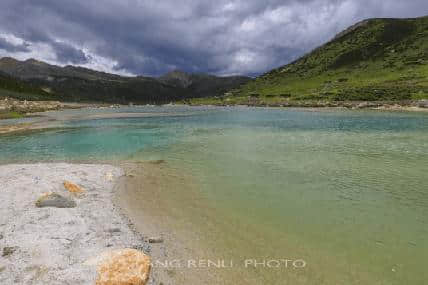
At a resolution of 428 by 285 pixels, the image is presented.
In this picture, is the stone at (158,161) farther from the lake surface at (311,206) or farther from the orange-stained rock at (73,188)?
the orange-stained rock at (73,188)

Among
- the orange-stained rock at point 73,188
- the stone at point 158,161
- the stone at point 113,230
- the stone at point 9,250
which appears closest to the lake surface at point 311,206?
the stone at point 158,161

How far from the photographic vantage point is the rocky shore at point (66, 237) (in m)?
8.96

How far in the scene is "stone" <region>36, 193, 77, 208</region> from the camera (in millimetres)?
14547

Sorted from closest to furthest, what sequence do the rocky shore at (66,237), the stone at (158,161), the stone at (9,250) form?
1. the rocky shore at (66,237)
2. the stone at (9,250)
3. the stone at (158,161)

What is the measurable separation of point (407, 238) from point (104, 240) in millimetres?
12939

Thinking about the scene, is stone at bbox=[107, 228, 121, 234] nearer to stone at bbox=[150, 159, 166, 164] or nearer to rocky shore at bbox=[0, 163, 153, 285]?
rocky shore at bbox=[0, 163, 153, 285]

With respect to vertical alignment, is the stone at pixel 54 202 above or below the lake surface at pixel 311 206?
above

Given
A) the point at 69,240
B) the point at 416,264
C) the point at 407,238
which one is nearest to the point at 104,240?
the point at 69,240

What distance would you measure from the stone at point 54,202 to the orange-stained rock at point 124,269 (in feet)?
20.9

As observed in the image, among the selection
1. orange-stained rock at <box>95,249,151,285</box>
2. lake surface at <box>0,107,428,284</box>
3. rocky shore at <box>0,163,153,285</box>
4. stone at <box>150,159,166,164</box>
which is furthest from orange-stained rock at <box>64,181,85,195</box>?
stone at <box>150,159,166,164</box>

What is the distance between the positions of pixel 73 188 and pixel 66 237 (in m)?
6.79

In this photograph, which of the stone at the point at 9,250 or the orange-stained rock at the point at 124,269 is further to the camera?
the stone at the point at 9,250

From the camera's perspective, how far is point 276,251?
36.7 feet

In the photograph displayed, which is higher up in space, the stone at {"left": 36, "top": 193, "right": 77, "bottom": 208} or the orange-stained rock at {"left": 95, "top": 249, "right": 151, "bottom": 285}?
the stone at {"left": 36, "top": 193, "right": 77, "bottom": 208}
